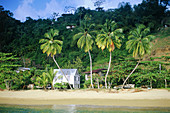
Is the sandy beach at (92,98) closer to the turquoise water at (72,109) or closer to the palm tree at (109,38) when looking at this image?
the turquoise water at (72,109)

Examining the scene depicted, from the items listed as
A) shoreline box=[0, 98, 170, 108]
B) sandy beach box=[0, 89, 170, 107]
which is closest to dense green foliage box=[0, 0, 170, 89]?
sandy beach box=[0, 89, 170, 107]

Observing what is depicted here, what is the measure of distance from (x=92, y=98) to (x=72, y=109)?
467 cm

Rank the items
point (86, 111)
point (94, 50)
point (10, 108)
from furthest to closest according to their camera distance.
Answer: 1. point (94, 50)
2. point (10, 108)
3. point (86, 111)

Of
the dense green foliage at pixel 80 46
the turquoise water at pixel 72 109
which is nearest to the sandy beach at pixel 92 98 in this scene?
the turquoise water at pixel 72 109

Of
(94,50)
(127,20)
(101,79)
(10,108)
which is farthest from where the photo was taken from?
(127,20)

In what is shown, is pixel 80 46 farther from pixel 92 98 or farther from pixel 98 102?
pixel 98 102

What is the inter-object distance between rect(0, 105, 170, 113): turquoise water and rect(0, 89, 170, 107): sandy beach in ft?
4.37

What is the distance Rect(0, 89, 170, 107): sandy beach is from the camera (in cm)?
2205

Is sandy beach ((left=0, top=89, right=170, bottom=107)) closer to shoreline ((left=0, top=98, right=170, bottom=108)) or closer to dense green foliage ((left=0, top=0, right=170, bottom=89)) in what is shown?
shoreline ((left=0, top=98, right=170, bottom=108))

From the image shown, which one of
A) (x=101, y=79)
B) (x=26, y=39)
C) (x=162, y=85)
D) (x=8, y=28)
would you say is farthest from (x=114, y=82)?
(x=8, y=28)

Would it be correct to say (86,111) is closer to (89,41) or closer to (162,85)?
(89,41)

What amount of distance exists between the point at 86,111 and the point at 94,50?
121ft

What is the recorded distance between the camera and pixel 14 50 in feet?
196

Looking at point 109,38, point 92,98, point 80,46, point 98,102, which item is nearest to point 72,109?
point 98,102
